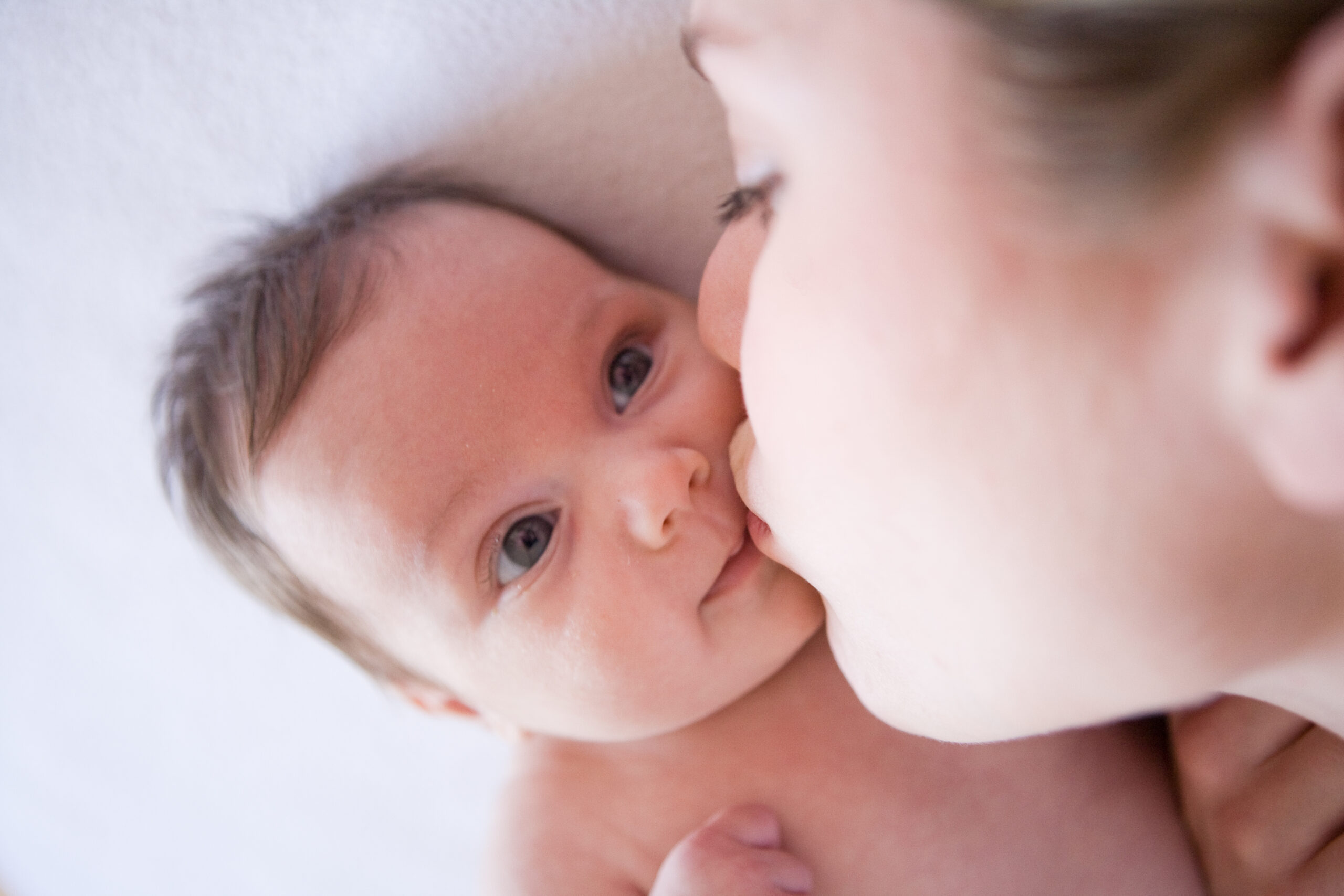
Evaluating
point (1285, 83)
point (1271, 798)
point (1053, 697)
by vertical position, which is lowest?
point (1271, 798)

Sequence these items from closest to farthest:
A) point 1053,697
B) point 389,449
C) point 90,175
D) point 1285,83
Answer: point 1285,83
point 1053,697
point 389,449
point 90,175

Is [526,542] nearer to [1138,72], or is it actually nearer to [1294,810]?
[1138,72]

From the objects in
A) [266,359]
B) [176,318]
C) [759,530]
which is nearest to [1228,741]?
[759,530]

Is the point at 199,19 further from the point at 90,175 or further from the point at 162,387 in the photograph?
the point at 162,387

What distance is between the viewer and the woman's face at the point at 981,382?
0.47 metres

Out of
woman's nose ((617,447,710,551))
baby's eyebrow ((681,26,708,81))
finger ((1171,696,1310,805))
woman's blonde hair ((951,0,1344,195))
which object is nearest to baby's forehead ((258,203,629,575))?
woman's nose ((617,447,710,551))

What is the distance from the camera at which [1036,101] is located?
45 centimetres

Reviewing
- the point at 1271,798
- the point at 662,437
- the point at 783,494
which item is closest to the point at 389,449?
the point at 662,437

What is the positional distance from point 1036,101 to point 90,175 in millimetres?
1205

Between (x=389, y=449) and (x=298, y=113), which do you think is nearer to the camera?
(x=389, y=449)

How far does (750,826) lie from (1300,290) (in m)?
0.76

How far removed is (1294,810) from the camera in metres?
0.93

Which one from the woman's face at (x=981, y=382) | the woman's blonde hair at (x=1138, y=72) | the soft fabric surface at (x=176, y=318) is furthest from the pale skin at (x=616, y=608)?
the woman's blonde hair at (x=1138, y=72)

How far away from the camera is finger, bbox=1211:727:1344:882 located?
91 centimetres
